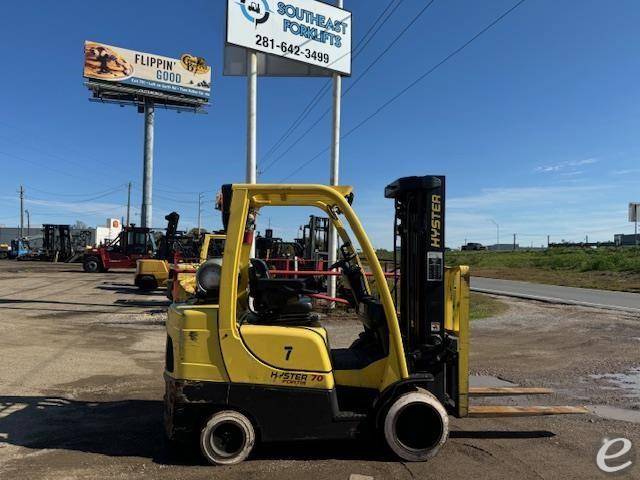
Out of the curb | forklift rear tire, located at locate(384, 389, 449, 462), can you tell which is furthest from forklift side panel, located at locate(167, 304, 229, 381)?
the curb

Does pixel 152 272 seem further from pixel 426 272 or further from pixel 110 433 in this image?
pixel 426 272

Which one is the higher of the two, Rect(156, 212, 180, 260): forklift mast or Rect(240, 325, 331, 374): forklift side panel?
Rect(156, 212, 180, 260): forklift mast

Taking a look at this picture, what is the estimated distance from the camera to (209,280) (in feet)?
16.0

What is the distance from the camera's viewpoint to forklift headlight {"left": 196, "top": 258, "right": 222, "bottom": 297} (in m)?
4.86

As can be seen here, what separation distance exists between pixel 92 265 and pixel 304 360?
3358 centimetres

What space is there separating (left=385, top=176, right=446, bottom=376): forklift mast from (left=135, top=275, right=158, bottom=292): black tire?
59.7ft

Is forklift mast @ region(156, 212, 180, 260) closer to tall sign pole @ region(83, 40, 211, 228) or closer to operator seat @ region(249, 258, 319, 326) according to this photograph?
operator seat @ region(249, 258, 319, 326)

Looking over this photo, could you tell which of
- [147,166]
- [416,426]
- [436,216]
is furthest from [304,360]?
[147,166]

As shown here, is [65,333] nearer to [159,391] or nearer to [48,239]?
[159,391]

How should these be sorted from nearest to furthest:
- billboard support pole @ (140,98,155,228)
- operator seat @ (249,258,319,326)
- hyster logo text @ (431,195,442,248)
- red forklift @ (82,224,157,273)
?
1. operator seat @ (249,258,319,326)
2. hyster logo text @ (431,195,442,248)
3. red forklift @ (82,224,157,273)
4. billboard support pole @ (140,98,155,228)

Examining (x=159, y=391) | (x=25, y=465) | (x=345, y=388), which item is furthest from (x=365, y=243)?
(x=159, y=391)

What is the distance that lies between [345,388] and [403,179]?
6.35 feet

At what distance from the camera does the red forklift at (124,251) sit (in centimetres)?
3180

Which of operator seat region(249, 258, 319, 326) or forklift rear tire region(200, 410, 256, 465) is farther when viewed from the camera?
operator seat region(249, 258, 319, 326)
